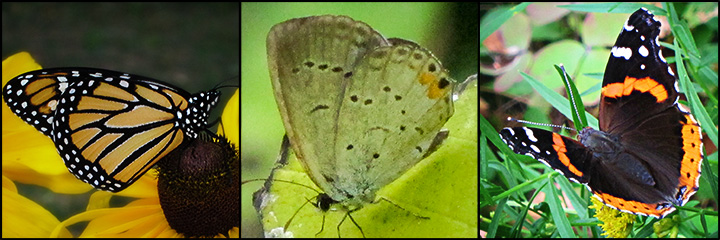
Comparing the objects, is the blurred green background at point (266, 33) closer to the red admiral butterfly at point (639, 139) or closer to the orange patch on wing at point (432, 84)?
the orange patch on wing at point (432, 84)

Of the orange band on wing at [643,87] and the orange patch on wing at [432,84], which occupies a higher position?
the orange band on wing at [643,87]

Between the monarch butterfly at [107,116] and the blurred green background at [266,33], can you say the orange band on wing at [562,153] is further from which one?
the monarch butterfly at [107,116]

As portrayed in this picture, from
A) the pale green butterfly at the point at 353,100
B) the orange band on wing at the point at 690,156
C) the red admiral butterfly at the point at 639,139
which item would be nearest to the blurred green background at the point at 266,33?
the pale green butterfly at the point at 353,100

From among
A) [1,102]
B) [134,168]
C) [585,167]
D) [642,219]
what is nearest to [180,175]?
[134,168]

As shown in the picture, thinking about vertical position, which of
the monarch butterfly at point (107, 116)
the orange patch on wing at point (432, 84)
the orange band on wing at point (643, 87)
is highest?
the orange band on wing at point (643, 87)

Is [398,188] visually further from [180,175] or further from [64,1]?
[64,1]

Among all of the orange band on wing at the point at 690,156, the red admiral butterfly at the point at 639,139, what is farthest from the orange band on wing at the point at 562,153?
the orange band on wing at the point at 690,156
